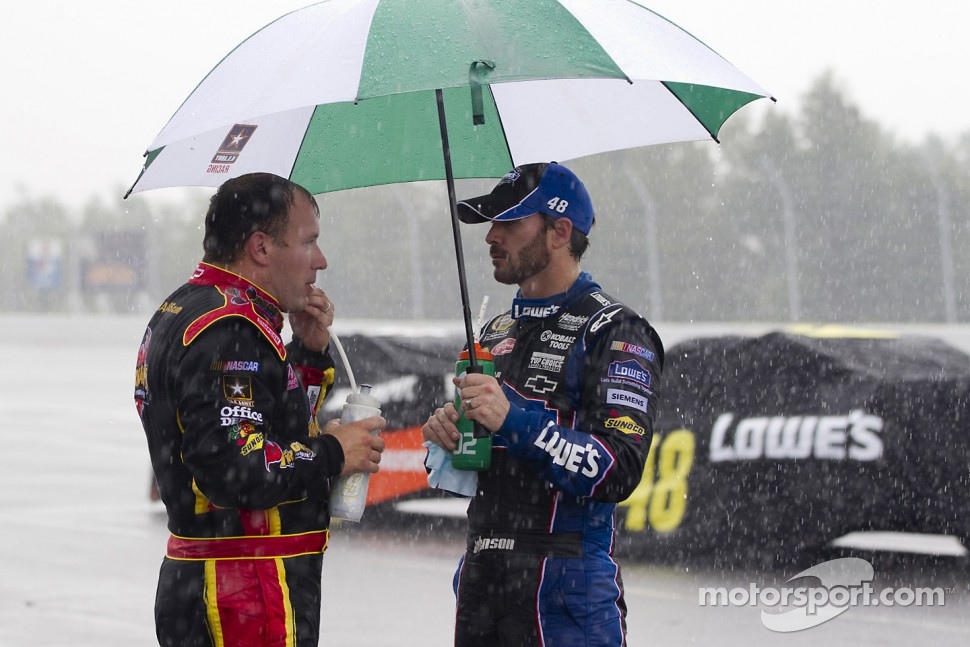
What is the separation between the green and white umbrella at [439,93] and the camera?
3.16 meters

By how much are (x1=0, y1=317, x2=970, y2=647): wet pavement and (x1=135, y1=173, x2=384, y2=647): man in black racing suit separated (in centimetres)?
376

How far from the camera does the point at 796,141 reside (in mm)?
36500

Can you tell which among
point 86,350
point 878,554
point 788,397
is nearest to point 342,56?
point 788,397

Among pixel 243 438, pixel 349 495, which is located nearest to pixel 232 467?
pixel 243 438

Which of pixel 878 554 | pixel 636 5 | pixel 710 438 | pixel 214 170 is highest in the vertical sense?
pixel 636 5

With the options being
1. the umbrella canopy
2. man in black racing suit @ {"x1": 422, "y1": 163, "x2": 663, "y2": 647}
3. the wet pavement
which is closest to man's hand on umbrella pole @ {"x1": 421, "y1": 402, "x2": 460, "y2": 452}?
man in black racing suit @ {"x1": 422, "y1": 163, "x2": 663, "y2": 647}

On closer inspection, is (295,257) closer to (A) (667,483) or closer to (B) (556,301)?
(B) (556,301)

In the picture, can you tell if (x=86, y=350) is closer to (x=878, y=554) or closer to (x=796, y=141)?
(x=796, y=141)

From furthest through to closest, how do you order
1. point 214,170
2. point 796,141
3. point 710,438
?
point 796,141 → point 710,438 → point 214,170

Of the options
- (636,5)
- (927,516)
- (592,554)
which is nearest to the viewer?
(592,554)

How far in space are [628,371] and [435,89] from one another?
839mm

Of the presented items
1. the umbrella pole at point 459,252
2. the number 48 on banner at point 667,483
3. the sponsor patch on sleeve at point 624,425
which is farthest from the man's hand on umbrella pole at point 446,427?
the number 48 on banner at point 667,483

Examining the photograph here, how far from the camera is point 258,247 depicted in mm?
3295

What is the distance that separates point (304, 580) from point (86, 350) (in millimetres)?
29739
